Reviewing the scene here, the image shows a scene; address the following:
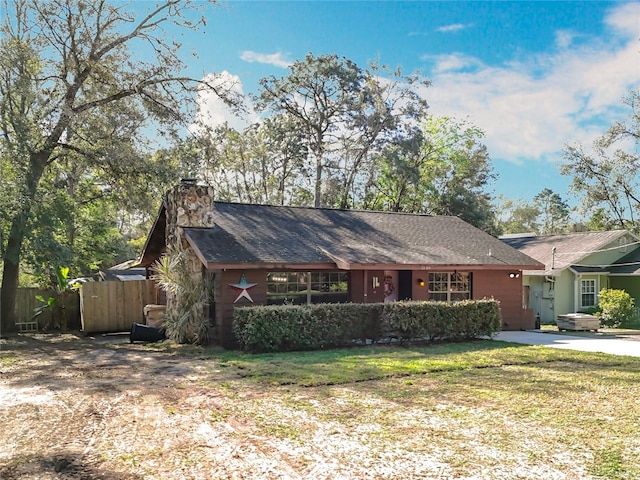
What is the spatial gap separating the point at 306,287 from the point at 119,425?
28.9 ft

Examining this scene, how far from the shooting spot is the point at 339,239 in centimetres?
1585

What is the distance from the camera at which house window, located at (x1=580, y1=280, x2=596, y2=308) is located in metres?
22.4

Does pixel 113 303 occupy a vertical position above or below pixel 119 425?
above

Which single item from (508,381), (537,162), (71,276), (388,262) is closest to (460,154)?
(537,162)

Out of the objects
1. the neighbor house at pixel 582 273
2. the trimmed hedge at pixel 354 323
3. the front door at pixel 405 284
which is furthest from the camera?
the neighbor house at pixel 582 273

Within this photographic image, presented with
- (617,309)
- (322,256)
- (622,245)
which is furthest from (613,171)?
(322,256)

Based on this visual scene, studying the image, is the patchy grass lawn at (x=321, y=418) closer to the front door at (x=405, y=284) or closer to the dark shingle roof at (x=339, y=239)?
the dark shingle roof at (x=339, y=239)

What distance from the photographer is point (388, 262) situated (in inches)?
565

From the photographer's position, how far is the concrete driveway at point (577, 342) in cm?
1216

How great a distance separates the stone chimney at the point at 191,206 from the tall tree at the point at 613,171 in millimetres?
25118

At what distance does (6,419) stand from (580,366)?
9320mm

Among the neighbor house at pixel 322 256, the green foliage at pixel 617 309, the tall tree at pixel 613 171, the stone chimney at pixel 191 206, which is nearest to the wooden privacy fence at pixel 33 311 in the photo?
the neighbor house at pixel 322 256

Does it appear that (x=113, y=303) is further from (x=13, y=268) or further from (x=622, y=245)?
(x=622, y=245)

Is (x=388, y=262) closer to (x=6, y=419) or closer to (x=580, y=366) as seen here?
(x=580, y=366)
